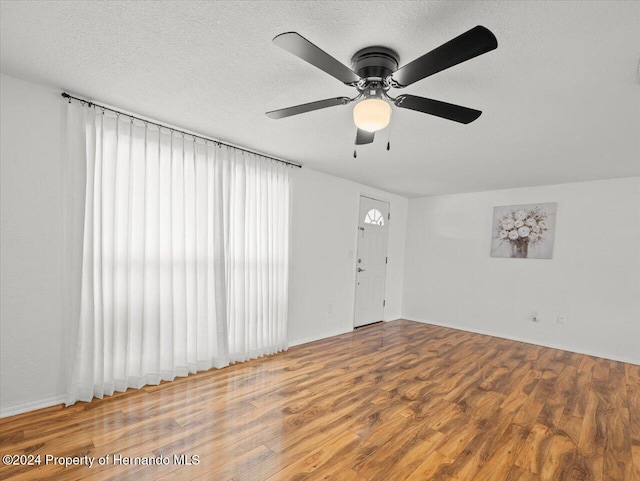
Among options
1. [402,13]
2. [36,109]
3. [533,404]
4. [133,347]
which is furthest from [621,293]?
[36,109]

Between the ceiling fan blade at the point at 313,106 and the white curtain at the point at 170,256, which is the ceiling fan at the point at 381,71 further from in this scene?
the white curtain at the point at 170,256

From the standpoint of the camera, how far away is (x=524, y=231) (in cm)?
493

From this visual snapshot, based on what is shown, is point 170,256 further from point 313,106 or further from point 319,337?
point 319,337

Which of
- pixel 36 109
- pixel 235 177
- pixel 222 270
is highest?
pixel 36 109

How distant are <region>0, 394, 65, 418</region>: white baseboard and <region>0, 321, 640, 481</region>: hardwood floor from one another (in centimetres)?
7

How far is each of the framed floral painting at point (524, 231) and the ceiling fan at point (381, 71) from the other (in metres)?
3.90

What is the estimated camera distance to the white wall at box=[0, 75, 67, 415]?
2207 mm

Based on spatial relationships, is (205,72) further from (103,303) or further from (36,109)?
(103,303)

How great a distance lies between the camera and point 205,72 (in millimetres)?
1992

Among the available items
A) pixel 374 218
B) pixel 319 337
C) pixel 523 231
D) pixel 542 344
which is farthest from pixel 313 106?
pixel 542 344

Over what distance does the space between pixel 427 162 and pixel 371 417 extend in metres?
2.93

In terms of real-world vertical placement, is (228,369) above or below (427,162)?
below

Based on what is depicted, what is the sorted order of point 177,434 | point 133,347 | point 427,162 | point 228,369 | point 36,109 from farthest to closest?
point 427,162 → point 228,369 → point 133,347 → point 36,109 → point 177,434

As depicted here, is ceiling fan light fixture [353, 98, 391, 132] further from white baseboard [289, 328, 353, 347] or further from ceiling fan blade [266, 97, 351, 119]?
white baseboard [289, 328, 353, 347]
